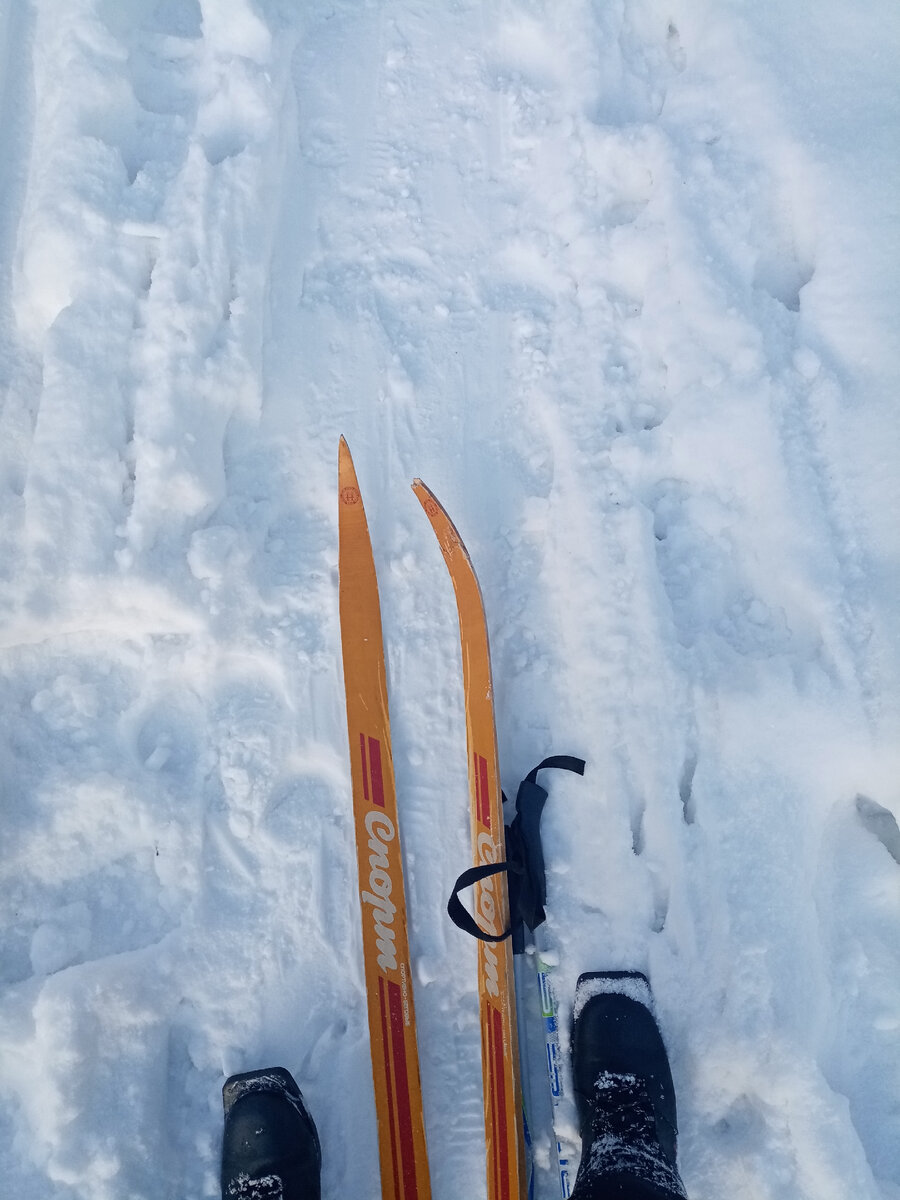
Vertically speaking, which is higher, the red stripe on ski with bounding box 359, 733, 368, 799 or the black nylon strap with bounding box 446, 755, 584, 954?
the red stripe on ski with bounding box 359, 733, 368, 799

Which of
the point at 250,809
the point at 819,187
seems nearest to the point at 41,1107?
the point at 250,809

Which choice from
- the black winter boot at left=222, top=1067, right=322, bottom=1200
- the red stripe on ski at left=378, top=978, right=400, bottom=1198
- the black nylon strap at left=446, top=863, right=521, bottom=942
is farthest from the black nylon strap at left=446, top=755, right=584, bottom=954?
the black winter boot at left=222, top=1067, right=322, bottom=1200

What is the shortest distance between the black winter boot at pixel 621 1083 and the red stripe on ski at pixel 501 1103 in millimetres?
227

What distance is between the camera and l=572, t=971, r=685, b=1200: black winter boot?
1960 millimetres

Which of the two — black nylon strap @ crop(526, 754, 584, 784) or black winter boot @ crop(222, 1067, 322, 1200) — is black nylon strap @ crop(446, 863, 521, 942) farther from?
black winter boot @ crop(222, 1067, 322, 1200)

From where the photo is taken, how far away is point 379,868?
232 cm

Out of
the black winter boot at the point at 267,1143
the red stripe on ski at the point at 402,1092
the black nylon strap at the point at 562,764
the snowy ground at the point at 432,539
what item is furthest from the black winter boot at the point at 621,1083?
the black winter boot at the point at 267,1143

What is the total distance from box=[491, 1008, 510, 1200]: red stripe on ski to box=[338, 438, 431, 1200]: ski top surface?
22 cm

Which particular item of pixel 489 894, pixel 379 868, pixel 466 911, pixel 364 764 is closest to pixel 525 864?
pixel 489 894

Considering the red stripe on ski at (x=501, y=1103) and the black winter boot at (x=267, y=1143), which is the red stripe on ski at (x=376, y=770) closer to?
the red stripe on ski at (x=501, y=1103)

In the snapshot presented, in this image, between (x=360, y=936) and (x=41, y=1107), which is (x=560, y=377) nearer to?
(x=360, y=936)

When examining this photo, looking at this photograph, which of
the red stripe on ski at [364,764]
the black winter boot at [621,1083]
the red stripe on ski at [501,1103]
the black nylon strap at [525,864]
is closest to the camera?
the black winter boot at [621,1083]

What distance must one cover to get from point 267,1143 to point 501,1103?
2.17 ft

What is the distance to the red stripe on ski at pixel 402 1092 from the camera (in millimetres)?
2133
